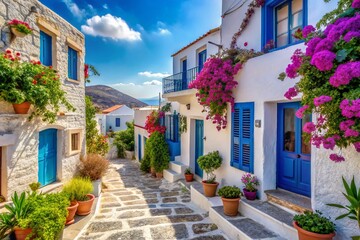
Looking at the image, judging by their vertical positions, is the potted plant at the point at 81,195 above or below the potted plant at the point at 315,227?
below

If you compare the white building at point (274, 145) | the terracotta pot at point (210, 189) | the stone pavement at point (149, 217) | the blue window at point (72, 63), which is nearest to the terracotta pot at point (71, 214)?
the stone pavement at point (149, 217)

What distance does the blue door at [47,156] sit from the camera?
7605 mm

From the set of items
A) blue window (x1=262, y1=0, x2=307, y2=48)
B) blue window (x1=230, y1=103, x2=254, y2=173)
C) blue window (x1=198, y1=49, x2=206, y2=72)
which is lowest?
blue window (x1=230, y1=103, x2=254, y2=173)

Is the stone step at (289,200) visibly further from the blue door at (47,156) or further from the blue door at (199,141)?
the blue door at (47,156)

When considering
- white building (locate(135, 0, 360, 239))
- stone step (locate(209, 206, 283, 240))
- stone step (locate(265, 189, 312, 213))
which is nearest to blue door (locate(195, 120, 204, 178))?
white building (locate(135, 0, 360, 239))

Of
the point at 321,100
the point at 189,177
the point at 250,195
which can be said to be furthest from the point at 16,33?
the point at 189,177

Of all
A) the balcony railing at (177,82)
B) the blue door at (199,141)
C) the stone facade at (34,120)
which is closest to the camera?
the stone facade at (34,120)

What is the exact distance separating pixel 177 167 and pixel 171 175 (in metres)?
0.52

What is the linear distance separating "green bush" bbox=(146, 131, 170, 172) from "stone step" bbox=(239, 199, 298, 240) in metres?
7.06

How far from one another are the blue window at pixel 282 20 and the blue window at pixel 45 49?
23.8 feet

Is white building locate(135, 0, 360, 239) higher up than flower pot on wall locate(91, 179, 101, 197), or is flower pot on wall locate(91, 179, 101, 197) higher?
white building locate(135, 0, 360, 239)

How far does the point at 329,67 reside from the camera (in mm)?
3619

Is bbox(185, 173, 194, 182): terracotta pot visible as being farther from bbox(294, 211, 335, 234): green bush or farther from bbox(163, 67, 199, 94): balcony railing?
bbox(294, 211, 335, 234): green bush

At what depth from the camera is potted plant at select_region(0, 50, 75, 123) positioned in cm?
566
